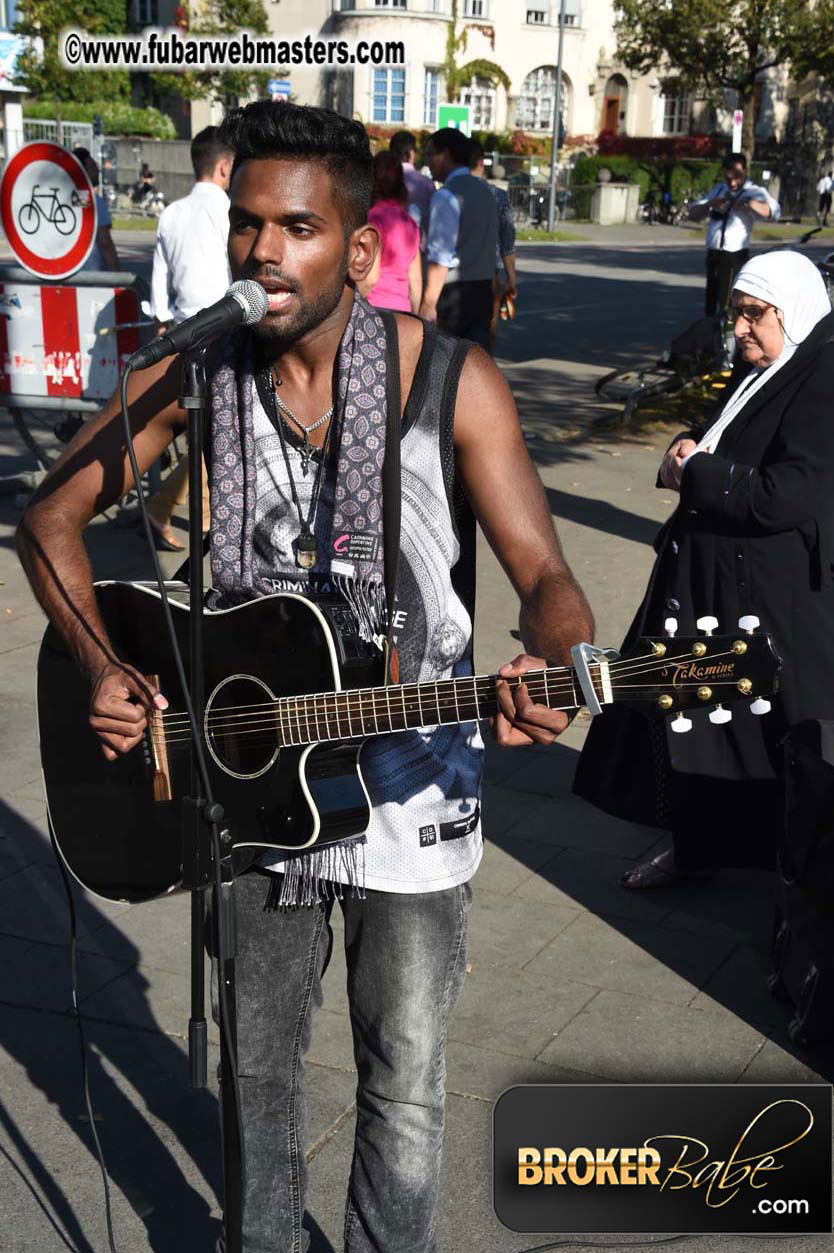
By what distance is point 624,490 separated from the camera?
32.9 feet

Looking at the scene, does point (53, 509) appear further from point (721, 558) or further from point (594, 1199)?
point (721, 558)

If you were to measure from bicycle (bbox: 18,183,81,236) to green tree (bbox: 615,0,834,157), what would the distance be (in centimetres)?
4252

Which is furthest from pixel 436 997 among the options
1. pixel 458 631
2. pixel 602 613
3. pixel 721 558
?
pixel 602 613

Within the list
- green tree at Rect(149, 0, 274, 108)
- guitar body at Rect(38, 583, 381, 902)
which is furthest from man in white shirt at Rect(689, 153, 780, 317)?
green tree at Rect(149, 0, 274, 108)


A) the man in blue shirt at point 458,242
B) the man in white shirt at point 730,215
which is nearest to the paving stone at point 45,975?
the man in blue shirt at point 458,242

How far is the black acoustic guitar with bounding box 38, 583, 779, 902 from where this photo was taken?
2.28m

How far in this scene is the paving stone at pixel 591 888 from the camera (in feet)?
15.2

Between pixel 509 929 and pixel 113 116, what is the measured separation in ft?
164

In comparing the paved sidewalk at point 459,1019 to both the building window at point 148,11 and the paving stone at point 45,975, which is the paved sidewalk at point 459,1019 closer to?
the paving stone at point 45,975

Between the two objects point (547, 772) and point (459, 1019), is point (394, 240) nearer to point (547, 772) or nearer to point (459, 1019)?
point (547, 772)

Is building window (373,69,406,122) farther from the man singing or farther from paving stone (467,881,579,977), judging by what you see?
the man singing

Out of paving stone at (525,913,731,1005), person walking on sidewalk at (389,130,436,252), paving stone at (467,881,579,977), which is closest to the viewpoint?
paving stone at (525,913,731,1005)

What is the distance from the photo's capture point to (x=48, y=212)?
26.9 ft

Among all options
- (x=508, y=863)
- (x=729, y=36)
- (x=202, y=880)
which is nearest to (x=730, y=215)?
(x=508, y=863)
